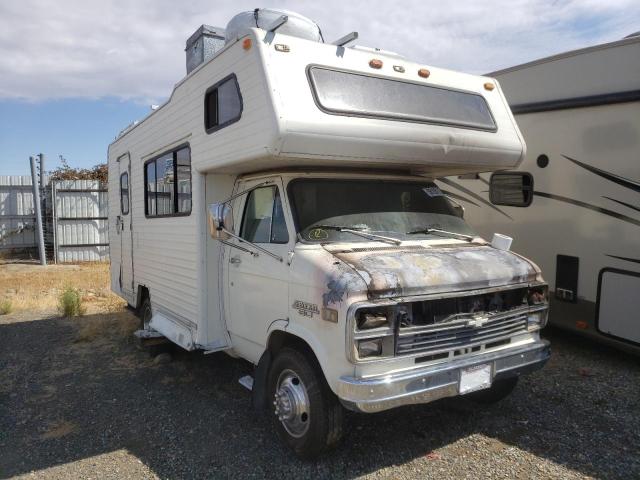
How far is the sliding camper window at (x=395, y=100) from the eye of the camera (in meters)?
3.98

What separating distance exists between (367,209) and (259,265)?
0.99m

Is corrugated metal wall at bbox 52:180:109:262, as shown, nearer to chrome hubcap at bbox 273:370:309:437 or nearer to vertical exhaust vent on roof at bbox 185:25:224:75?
vertical exhaust vent on roof at bbox 185:25:224:75

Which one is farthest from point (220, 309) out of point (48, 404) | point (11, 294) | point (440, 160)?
point (11, 294)

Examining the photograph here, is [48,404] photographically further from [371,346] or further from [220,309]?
[371,346]

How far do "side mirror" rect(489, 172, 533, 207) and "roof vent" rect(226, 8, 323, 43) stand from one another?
305cm

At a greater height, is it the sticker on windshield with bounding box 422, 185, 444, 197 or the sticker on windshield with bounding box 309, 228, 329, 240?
the sticker on windshield with bounding box 422, 185, 444, 197

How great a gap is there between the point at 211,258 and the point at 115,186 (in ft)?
12.9

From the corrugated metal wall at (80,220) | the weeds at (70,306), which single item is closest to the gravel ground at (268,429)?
the weeds at (70,306)

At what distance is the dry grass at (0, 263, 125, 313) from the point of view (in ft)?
32.2

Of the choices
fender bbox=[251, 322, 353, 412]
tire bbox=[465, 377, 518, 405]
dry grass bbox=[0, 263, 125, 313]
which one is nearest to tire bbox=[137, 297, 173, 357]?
fender bbox=[251, 322, 353, 412]

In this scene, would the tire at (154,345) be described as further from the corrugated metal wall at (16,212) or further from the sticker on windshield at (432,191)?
the corrugated metal wall at (16,212)

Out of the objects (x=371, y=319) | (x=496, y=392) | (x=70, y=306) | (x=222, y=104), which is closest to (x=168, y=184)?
(x=222, y=104)

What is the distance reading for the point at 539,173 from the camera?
20.6 ft

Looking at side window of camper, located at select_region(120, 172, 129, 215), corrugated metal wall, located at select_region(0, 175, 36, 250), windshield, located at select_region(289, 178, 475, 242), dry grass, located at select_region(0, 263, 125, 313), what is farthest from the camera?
corrugated metal wall, located at select_region(0, 175, 36, 250)
